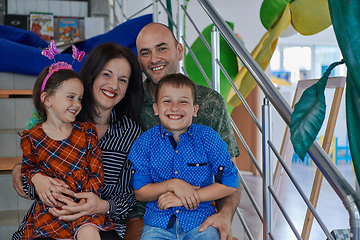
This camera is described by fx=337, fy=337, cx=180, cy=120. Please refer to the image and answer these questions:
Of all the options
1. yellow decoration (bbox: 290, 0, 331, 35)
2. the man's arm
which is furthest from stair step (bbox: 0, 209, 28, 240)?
yellow decoration (bbox: 290, 0, 331, 35)

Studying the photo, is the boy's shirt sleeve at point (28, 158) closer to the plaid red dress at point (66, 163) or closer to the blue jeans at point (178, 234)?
the plaid red dress at point (66, 163)

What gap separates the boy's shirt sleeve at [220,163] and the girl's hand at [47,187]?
50 cm

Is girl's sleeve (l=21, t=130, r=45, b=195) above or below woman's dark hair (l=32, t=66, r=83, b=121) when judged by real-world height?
below

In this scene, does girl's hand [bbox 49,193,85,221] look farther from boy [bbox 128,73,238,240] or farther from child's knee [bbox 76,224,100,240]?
boy [bbox 128,73,238,240]

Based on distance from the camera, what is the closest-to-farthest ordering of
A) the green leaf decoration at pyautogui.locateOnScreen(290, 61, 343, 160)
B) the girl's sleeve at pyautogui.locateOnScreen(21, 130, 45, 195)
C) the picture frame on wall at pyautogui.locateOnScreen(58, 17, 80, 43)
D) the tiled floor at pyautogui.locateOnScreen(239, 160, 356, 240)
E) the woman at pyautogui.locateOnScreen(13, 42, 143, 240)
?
A: the green leaf decoration at pyautogui.locateOnScreen(290, 61, 343, 160), the girl's sleeve at pyautogui.locateOnScreen(21, 130, 45, 195), the woman at pyautogui.locateOnScreen(13, 42, 143, 240), the tiled floor at pyautogui.locateOnScreen(239, 160, 356, 240), the picture frame on wall at pyautogui.locateOnScreen(58, 17, 80, 43)

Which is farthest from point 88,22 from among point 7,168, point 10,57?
point 7,168

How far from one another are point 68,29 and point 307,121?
5048mm

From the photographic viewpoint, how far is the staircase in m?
1.47

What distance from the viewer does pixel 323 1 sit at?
1627 millimetres

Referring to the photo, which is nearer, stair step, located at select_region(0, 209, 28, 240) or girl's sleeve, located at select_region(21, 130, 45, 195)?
girl's sleeve, located at select_region(21, 130, 45, 195)

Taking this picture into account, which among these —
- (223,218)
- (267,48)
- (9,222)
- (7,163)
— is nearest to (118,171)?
(223,218)

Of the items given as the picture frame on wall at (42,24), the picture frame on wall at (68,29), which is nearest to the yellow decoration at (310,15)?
the picture frame on wall at (68,29)

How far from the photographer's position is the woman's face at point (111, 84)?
52.7 inches

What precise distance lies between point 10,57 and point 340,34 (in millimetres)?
2101
